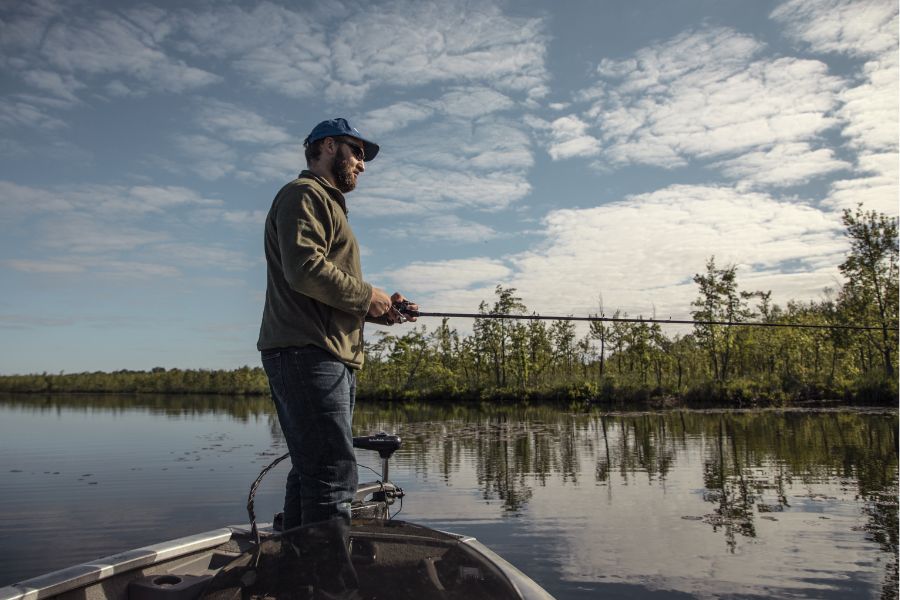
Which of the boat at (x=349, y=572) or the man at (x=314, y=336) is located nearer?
the boat at (x=349, y=572)

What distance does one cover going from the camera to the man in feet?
8.57

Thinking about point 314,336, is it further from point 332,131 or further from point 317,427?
point 332,131

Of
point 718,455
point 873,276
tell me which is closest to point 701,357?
point 873,276

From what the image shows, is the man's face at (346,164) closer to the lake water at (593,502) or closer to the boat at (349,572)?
the boat at (349,572)

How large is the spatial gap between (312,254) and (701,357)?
5561cm

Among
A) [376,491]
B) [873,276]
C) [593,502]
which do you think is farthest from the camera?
[873,276]

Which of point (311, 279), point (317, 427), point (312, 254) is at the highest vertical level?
point (312, 254)

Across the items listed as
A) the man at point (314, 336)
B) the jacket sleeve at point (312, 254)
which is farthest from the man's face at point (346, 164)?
the jacket sleeve at point (312, 254)

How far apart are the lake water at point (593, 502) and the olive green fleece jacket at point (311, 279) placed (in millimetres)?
4013

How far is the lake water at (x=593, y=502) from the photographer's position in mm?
6137

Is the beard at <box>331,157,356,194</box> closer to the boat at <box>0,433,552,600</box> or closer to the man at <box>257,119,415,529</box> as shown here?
the man at <box>257,119,415,529</box>

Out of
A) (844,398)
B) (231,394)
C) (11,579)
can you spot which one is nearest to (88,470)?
(11,579)

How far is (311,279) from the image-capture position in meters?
2.63

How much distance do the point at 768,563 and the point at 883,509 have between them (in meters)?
3.22
